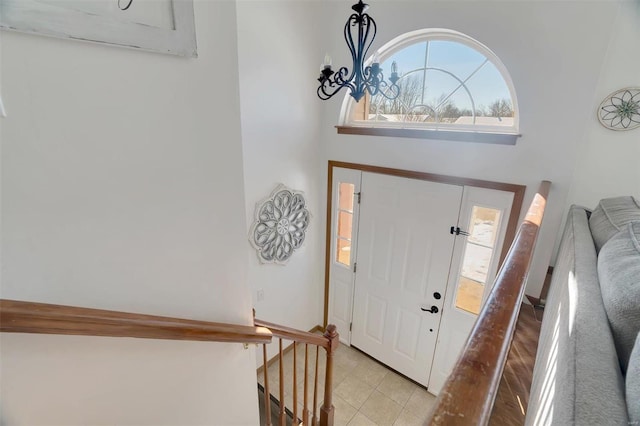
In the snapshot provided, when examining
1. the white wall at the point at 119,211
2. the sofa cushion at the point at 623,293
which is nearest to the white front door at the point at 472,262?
the sofa cushion at the point at 623,293

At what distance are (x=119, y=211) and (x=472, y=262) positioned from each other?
102 inches

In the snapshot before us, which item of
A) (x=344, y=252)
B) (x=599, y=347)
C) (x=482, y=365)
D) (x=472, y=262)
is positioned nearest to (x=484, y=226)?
(x=472, y=262)

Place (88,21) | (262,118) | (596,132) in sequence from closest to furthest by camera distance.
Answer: (88,21), (596,132), (262,118)

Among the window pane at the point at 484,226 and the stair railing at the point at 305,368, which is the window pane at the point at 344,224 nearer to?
the window pane at the point at 484,226

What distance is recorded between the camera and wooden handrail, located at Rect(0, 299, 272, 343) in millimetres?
592

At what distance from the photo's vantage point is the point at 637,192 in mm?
2160

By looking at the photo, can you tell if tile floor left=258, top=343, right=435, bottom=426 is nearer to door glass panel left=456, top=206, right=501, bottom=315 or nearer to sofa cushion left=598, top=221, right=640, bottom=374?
door glass panel left=456, top=206, right=501, bottom=315

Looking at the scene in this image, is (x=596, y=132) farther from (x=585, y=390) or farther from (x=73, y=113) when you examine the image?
(x=73, y=113)

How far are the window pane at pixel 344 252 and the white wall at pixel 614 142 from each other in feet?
6.77

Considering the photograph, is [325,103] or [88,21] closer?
[88,21]

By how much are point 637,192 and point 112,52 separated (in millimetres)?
3185

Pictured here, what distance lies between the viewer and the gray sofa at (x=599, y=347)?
18.9 inches

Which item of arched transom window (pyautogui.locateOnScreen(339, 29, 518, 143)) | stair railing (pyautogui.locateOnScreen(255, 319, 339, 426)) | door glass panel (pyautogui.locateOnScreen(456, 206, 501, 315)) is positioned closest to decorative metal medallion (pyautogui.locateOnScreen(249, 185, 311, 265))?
arched transom window (pyautogui.locateOnScreen(339, 29, 518, 143))

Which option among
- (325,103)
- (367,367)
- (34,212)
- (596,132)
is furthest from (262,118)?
(367,367)
